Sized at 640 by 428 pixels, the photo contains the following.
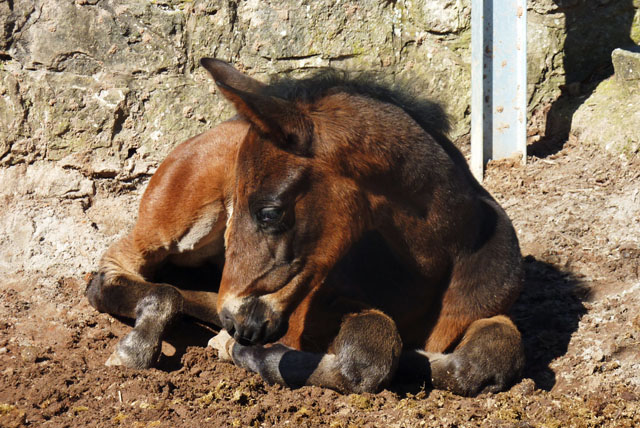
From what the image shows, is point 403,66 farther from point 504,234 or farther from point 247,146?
point 247,146

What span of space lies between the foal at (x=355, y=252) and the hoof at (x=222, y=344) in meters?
0.03

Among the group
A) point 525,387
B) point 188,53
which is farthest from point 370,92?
point 188,53

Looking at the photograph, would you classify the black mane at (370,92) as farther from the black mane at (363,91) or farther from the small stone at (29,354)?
the small stone at (29,354)

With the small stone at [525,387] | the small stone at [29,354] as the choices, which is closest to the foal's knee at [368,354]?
the small stone at [525,387]

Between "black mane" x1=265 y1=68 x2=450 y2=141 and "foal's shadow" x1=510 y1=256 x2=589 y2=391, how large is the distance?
A: 1343mm

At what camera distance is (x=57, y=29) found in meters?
6.00

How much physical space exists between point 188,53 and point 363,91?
2815 millimetres

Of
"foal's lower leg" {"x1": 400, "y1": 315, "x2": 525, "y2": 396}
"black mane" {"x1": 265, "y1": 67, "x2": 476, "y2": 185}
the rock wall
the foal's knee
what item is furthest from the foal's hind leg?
the rock wall

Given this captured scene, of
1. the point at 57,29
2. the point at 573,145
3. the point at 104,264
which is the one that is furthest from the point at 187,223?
the point at 573,145

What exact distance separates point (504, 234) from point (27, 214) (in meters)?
3.77

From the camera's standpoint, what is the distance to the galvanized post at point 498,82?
19.2ft

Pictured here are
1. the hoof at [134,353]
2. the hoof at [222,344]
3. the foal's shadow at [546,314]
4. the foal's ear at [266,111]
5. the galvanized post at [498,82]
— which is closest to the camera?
the foal's ear at [266,111]

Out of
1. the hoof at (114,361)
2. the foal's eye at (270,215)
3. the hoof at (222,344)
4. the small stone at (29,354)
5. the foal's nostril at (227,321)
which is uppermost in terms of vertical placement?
the foal's eye at (270,215)

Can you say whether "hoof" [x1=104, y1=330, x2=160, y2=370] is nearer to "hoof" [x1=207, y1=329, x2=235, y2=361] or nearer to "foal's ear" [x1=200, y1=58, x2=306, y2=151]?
"hoof" [x1=207, y1=329, x2=235, y2=361]
